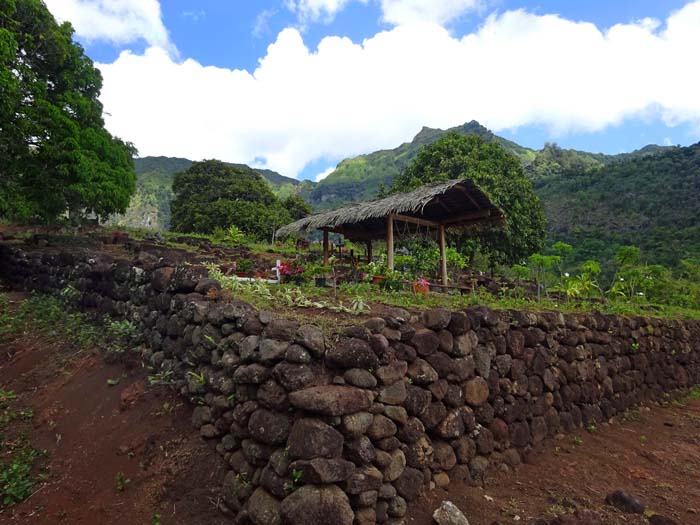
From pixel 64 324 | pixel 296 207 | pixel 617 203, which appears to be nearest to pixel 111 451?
pixel 64 324

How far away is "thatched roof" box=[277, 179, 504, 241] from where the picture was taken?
9.77m

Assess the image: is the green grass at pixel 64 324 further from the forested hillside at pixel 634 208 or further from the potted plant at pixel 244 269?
the forested hillside at pixel 634 208

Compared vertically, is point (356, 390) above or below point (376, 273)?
below

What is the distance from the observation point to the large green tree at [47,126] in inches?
374

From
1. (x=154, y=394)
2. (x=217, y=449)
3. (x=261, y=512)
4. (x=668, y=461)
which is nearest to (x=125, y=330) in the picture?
(x=154, y=394)

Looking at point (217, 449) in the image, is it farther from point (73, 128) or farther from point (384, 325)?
point (73, 128)

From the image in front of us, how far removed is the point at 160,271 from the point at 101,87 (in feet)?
34.8

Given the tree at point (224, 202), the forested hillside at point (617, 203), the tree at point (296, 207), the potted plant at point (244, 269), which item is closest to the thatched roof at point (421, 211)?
the potted plant at point (244, 269)

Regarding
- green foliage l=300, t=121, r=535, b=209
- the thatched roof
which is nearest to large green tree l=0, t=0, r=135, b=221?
the thatched roof

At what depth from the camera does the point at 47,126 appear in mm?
10453

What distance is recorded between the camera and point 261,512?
2.97 m

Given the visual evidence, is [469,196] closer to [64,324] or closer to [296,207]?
[64,324]

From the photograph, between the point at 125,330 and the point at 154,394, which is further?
the point at 125,330

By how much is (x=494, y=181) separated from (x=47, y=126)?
1584 centimetres
